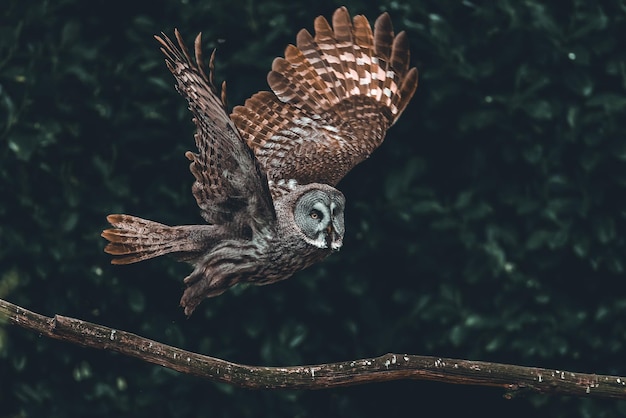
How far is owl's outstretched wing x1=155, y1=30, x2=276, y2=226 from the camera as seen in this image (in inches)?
119

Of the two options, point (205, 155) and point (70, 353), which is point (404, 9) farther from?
point (70, 353)

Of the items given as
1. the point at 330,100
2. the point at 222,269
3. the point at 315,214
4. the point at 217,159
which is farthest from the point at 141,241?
the point at 330,100

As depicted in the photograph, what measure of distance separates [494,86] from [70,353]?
6.28ft

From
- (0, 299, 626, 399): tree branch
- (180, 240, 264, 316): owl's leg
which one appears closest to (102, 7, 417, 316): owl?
(180, 240, 264, 316): owl's leg

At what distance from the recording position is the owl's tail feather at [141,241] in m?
3.48

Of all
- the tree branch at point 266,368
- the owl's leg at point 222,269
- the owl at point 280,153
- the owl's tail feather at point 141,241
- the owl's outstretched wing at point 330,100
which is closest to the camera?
the tree branch at point 266,368

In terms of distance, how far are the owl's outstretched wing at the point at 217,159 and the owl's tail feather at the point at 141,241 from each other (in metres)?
0.14

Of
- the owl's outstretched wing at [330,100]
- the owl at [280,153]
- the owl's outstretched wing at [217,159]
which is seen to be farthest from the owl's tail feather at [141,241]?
the owl's outstretched wing at [330,100]

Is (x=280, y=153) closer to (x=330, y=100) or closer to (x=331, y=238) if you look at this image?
(x=330, y=100)

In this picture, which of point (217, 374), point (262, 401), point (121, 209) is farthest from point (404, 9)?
point (217, 374)

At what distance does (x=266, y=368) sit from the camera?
Answer: 304 cm

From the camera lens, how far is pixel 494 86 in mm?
4520

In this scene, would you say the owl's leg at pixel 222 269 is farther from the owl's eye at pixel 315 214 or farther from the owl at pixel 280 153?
the owl's eye at pixel 315 214

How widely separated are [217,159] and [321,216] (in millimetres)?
352
